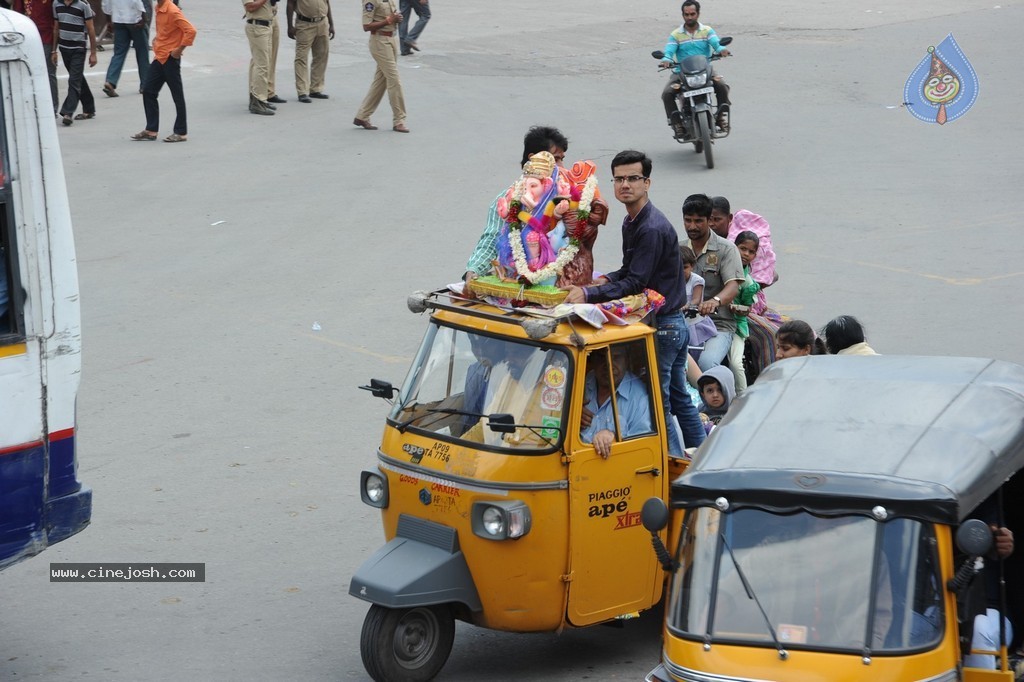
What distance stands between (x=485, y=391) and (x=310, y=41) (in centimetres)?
1463

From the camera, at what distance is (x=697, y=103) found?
17.5m

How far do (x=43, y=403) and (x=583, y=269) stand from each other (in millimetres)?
2799

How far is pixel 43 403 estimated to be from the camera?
633 cm

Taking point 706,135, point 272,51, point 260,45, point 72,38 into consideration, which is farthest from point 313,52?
point 706,135

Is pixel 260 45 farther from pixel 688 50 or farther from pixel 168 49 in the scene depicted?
pixel 688 50

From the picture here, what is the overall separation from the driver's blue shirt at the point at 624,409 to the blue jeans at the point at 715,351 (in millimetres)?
2370

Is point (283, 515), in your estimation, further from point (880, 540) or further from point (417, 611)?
point (880, 540)

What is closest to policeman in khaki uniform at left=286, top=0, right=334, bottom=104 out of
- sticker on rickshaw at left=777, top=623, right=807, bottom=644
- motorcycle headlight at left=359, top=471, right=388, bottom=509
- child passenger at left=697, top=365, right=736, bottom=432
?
child passenger at left=697, top=365, right=736, bottom=432

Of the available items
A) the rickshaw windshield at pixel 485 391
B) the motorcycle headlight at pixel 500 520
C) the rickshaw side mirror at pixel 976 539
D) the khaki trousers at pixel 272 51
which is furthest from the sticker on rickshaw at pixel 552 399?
the khaki trousers at pixel 272 51

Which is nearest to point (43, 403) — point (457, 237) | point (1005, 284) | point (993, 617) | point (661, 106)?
point (993, 617)

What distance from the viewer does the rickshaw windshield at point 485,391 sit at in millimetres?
6691

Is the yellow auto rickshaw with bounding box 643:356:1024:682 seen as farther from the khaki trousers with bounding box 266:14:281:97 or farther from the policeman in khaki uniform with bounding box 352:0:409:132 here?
the khaki trousers with bounding box 266:14:281:97

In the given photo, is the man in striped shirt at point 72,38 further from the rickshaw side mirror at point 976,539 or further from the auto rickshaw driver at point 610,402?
the rickshaw side mirror at point 976,539

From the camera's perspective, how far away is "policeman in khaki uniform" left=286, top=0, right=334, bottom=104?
2033 centimetres
